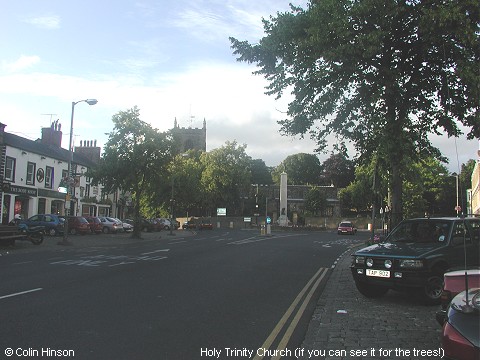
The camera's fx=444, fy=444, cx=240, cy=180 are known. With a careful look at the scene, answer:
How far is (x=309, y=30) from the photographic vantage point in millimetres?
12734

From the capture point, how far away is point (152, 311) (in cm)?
752

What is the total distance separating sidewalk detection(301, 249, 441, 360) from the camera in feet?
18.2

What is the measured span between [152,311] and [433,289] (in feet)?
17.2

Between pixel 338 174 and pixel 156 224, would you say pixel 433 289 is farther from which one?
pixel 338 174

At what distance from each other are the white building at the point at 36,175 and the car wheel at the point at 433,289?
86.8 feet

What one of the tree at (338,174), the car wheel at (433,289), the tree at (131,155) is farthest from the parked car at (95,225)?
the tree at (338,174)

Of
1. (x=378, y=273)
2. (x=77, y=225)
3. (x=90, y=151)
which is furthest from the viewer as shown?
(x=90, y=151)

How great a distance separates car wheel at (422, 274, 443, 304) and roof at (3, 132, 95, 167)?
34.1 metres

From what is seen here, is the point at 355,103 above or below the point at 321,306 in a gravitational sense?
above

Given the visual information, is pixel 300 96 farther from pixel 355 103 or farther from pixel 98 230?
pixel 98 230

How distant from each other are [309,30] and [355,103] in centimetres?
362

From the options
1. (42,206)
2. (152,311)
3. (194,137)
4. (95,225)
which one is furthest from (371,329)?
(194,137)

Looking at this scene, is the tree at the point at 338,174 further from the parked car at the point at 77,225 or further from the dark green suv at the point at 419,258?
the dark green suv at the point at 419,258

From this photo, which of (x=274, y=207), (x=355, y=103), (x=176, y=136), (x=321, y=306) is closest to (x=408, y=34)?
(x=355, y=103)
